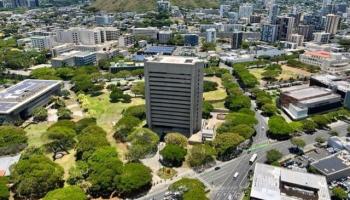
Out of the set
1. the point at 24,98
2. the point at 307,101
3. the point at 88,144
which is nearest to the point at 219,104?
the point at 307,101

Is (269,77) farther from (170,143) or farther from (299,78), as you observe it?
(170,143)

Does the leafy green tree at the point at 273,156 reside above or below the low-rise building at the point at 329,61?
below

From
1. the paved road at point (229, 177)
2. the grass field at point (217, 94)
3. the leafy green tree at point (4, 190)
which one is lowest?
the paved road at point (229, 177)

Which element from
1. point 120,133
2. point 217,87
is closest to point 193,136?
point 120,133

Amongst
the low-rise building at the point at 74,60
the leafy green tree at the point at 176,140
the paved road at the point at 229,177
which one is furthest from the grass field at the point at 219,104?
the low-rise building at the point at 74,60

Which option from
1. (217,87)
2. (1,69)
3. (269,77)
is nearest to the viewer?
(217,87)

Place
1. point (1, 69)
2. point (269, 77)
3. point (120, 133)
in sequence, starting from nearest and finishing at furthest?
1. point (120, 133)
2. point (269, 77)
3. point (1, 69)

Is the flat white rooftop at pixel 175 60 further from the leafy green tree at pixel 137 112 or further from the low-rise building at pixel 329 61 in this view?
the low-rise building at pixel 329 61
